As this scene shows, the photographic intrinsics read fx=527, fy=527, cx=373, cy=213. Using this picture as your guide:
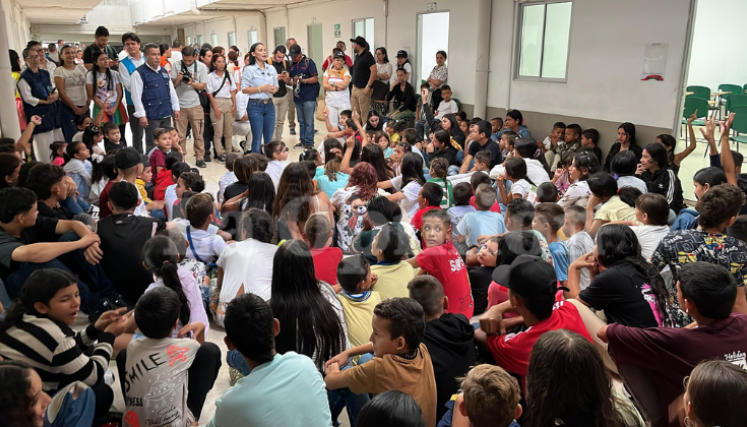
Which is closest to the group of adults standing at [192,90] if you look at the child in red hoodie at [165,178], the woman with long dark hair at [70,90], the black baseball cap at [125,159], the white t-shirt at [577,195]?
the woman with long dark hair at [70,90]

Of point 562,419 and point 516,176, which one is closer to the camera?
point 562,419

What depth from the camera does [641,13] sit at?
19.7 ft

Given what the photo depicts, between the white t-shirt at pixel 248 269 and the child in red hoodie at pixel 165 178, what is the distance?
2.13 metres

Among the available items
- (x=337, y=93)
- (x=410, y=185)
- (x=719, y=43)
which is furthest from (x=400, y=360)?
(x=719, y=43)

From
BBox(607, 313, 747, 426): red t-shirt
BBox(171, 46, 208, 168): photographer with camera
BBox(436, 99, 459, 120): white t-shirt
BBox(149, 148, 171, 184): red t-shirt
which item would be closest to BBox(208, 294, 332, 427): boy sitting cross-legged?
BBox(607, 313, 747, 426): red t-shirt

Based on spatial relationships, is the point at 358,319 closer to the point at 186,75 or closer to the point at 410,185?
the point at 410,185

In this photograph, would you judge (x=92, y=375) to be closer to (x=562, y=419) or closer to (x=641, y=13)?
(x=562, y=419)

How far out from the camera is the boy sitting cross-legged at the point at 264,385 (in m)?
1.64

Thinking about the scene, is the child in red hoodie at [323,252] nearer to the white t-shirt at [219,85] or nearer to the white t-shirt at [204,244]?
the white t-shirt at [204,244]

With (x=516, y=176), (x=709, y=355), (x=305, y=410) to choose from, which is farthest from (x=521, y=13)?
(x=305, y=410)

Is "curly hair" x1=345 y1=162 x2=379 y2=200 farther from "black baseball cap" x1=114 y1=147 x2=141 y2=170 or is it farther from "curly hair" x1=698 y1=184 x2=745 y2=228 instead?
"curly hair" x1=698 y1=184 x2=745 y2=228

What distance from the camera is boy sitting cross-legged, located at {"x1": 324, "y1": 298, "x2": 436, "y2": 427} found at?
74.7 inches

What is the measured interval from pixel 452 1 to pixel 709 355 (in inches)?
316

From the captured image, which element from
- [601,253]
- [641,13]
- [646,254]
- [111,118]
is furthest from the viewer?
[111,118]
